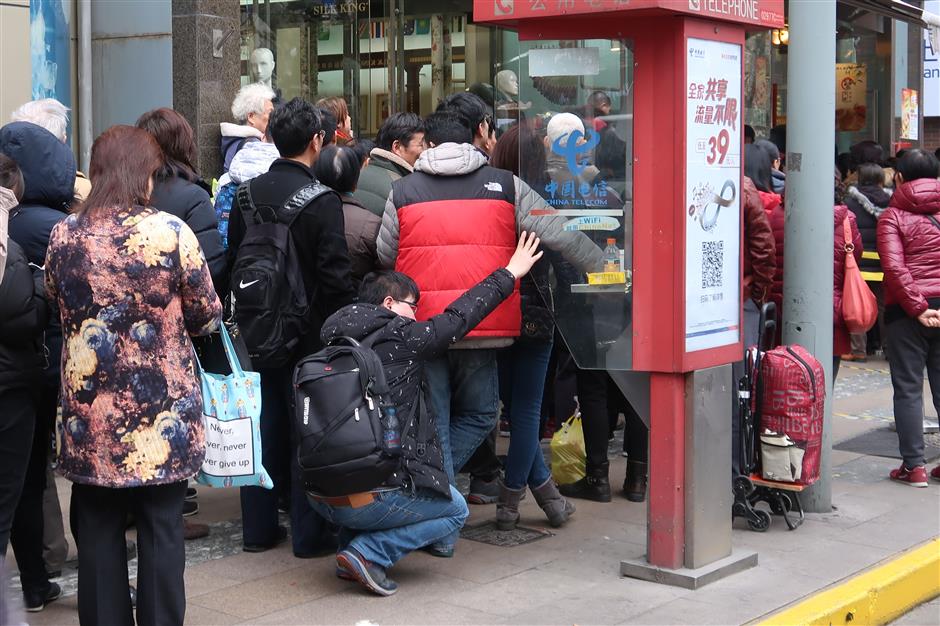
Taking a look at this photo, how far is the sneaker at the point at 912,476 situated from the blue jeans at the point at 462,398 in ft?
9.97

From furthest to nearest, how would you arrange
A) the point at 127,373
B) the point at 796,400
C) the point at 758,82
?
the point at 758,82, the point at 796,400, the point at 127,373

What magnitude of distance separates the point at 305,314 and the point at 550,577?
5.15 ft

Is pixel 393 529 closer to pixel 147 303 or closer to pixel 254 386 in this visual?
pixel 254 386

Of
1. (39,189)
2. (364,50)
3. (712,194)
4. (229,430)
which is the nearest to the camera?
(229,430)

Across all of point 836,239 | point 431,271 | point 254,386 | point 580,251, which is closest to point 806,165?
point 836,239

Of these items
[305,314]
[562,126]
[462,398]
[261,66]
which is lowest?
[462,398]

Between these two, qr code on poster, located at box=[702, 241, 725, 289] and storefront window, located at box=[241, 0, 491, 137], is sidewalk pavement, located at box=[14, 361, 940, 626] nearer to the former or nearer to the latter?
qr code on poster, located at box=[702, 241, 725, 289]

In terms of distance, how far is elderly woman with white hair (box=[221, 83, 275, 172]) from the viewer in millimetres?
8133

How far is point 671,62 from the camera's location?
5160 mm

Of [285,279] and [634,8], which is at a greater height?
[634,8]

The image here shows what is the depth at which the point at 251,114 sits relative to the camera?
815 centimetres

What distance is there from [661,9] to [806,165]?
2034 millimetres

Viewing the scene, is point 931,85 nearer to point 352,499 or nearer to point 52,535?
point 352,499

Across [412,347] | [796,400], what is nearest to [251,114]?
[412,347]
